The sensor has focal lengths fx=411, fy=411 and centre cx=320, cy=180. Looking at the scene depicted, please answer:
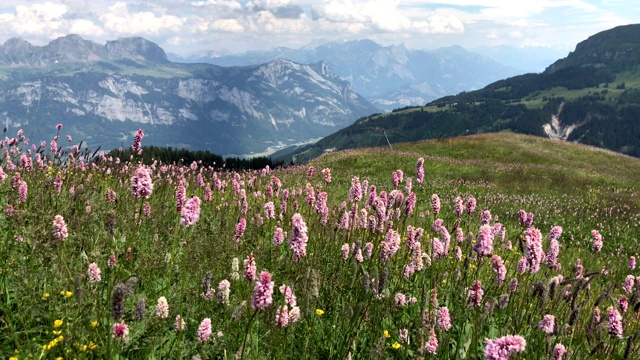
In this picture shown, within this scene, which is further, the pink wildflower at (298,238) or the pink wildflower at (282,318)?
the pink wildflower at (298,238)

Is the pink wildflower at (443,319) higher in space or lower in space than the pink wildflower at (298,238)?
lower

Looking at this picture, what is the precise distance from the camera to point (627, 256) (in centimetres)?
1484

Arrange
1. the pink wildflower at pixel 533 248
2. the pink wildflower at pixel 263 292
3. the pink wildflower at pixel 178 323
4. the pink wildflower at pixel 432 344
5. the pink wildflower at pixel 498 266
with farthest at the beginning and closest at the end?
the pink wildflower at pixel 498 266 < the pink wildflower at pixel 533 248 < the pink wildflower at pixel 432 344 < the pink wildflower at pixel 178 323 < the pink wildflower at pixel 263 292

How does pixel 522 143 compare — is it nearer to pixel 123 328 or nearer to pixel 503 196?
pixel 503 196

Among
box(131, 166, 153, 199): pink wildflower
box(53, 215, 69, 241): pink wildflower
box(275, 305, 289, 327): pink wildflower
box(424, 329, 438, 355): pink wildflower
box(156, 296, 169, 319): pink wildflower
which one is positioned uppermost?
box(131, 166, 153, 199): pink wildflower

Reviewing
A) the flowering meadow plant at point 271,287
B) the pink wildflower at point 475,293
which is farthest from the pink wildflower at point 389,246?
the pink wildflower at point 475,293

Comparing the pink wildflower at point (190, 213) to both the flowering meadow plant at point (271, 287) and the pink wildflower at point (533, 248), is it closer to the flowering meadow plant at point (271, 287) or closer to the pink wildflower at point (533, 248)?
the flowering meadow plant at point (271, 287)

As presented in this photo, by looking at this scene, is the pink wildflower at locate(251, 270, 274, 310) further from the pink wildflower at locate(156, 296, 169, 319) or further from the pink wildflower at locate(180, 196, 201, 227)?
the pink wildflower at locate(156, 296, 169, 319)

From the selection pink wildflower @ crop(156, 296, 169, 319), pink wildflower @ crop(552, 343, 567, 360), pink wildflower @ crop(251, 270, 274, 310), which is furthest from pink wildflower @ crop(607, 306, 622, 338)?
pink wildflower @ crop(156, 296, 169, 319)

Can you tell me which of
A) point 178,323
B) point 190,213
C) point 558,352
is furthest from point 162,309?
point 558,352

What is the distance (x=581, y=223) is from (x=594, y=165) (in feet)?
86.2

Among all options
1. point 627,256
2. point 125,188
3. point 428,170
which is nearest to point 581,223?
point 627,256

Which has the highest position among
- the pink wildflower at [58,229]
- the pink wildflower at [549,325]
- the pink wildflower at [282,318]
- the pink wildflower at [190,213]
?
the pink wildflower at [190,213]

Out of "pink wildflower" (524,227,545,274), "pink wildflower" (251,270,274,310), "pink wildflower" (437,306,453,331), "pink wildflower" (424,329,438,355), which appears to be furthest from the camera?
"pink wildflower" (524,227,545,274)
